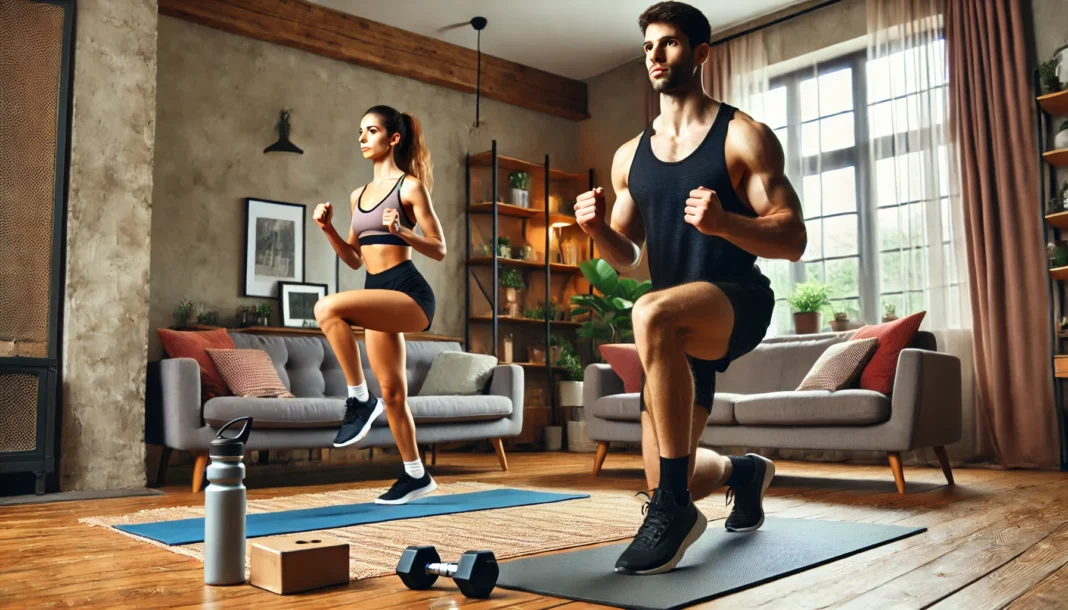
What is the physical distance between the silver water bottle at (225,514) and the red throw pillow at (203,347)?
267 cm

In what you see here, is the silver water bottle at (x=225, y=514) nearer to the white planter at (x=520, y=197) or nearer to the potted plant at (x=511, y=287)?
the potted plant at (x=511, y=287)

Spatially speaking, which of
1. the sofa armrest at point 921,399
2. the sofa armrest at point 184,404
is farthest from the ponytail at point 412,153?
the sofa armrest at point 921,399

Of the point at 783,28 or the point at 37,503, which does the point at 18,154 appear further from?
the point at 783,28

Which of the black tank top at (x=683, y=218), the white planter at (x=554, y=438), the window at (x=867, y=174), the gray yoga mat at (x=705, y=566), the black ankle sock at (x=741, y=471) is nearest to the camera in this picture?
the gray yoga mat at (x=705, y=566)

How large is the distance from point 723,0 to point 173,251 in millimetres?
4278

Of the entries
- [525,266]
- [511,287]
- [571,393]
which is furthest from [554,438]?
[525,266]

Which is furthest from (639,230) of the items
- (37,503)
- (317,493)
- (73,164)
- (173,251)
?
(173,251)

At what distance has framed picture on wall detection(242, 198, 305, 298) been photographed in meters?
6.00

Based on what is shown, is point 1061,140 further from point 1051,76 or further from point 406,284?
point 406,284

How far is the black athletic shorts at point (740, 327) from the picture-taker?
79.6 inches

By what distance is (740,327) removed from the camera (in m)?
2.03

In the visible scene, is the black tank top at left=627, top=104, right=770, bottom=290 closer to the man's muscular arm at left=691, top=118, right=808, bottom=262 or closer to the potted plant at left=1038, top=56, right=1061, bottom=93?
the man's muscular arm at left=691, top=118, right=808, bottom=262

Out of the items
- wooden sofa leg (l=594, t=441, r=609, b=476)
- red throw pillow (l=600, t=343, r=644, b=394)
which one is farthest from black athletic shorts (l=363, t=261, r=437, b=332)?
red throw pillow (l=600, t=343, r=644, b=394)

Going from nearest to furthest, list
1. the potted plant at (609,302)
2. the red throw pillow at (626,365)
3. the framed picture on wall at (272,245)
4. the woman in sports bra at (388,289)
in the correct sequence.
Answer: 1. the woman in sports bra at (388,289)
2. the red throw pillow at (626,365)
3. the framed picture on wall at (272,245)
4. the potted plant at (609,302)
